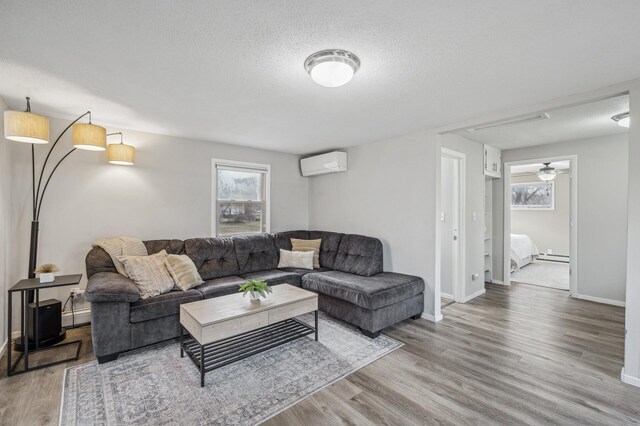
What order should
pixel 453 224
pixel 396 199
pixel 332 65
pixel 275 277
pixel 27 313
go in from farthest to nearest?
pixel 453 224
pixel 396 199
pixel 275 277
pixel 27 313
pixel 332 65

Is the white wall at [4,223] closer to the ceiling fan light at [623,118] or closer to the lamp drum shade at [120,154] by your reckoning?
the lamp drum shade at [120,154]

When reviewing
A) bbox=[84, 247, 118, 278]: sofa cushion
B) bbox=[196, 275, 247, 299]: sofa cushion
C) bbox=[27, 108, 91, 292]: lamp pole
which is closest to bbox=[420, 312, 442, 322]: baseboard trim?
bbox=[196, 275, 247, 299]: sofa cushion

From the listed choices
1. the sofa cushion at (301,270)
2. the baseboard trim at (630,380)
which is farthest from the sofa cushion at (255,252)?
the baseboard trim at (630,380)

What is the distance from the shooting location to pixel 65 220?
317cm

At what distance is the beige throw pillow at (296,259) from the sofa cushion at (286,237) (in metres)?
0.19

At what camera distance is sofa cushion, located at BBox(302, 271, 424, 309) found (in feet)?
10.00

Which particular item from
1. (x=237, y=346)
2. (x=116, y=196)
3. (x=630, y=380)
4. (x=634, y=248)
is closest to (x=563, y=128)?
(x=634, y=248)

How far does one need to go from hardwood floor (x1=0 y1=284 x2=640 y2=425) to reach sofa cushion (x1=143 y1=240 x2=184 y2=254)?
1.07 meters

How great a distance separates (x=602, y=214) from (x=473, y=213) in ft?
5.70

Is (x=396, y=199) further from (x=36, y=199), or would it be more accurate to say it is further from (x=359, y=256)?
(x=36, y=199)

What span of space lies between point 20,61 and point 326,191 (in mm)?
3788

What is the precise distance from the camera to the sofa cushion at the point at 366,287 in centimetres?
305

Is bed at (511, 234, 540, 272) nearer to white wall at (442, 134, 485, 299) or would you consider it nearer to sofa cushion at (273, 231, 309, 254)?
white wall at (442, 134, 485, 299)

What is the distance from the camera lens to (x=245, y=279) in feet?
11.7
